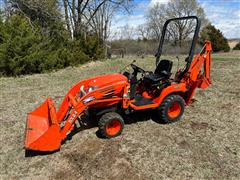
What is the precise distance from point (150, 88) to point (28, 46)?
803cm

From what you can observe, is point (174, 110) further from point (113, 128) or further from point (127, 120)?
point (113, 128)

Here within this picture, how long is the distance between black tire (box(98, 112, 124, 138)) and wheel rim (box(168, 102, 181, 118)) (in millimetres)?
1085

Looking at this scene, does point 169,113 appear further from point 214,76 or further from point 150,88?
point 214,76

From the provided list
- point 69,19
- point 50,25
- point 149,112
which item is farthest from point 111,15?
point 149,112

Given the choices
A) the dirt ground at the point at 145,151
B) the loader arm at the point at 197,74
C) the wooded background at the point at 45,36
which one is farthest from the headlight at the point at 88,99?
the wooded background at the point at 45,36

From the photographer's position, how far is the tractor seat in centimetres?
450

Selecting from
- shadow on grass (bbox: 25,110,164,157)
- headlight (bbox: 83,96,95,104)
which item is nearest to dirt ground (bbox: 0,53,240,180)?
shadow on grass (bbox: 25,110,164,157)

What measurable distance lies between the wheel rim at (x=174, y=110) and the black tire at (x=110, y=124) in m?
1.08

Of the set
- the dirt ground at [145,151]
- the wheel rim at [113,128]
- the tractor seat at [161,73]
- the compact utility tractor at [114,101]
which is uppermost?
the tractor seat at [161,73]

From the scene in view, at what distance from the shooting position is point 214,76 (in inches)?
340

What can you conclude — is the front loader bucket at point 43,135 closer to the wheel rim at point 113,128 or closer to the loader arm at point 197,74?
the wheel rim at point 113,128

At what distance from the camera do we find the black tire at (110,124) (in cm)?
385

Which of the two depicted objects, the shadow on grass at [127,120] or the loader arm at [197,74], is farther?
the loader arm at [197,74]

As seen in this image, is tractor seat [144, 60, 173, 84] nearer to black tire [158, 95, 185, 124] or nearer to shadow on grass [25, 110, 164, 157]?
black tire [158, 95, 185, 124]
